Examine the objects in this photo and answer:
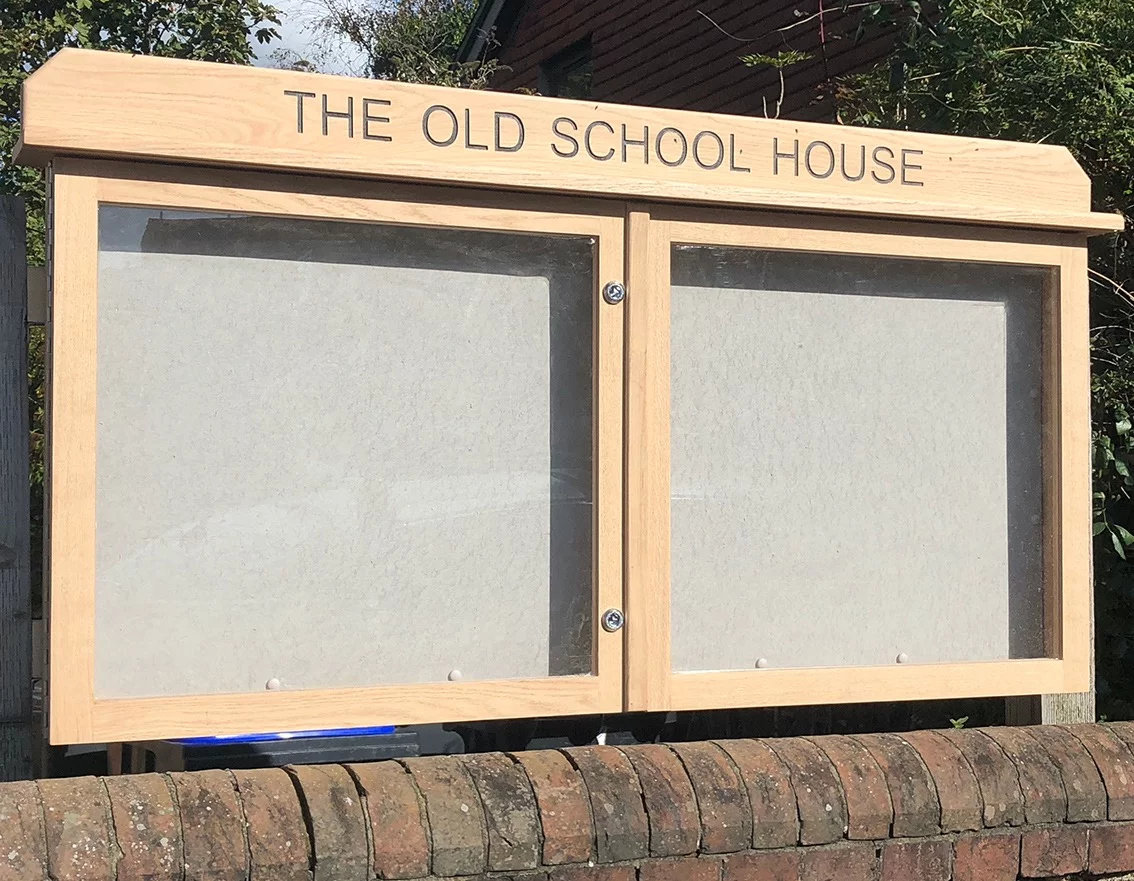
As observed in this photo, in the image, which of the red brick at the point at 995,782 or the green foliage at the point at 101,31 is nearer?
the red brick at the point at 995,782

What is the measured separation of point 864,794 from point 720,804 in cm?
30

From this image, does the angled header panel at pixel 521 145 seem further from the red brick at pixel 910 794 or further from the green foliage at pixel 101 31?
the green foliage at pixel 101 31

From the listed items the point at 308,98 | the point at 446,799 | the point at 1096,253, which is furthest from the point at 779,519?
the point at 1096,253

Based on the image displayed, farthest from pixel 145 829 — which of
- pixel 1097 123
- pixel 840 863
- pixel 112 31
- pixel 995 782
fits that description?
pixel 112 31

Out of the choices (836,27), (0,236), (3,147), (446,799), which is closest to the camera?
(446,799)

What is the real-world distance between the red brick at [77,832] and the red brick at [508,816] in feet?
2.06

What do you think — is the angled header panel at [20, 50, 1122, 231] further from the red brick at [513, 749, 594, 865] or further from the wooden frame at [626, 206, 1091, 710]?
the red brick at [513, 749, 594, 865]

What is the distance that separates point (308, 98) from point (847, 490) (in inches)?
52.3

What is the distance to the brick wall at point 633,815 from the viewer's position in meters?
2.24

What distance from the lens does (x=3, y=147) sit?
10.5m

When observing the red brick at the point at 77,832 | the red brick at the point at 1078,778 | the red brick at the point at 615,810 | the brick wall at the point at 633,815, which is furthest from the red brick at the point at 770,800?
the red brick at the point at 77,832

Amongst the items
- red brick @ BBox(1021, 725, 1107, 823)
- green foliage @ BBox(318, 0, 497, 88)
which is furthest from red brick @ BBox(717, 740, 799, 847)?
green foliage @ BBox(318, 0, 497, 88)

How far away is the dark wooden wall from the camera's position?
29.9ft

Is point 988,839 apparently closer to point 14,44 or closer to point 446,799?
point 446,799
